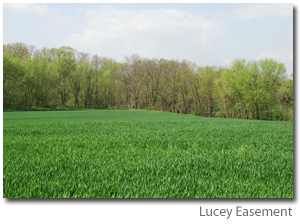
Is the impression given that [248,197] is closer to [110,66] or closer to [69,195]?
[69,195]

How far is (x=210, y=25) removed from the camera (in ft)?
14.1

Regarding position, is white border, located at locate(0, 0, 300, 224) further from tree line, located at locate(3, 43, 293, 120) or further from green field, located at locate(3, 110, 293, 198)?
tree line, located at locate(3, 43, 293, 120)

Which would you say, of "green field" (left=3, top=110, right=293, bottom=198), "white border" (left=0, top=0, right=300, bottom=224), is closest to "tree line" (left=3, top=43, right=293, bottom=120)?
"green field" (left=3, top=110, right=293, bottom=198)

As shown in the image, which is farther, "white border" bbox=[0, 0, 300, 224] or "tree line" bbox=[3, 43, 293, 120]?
"tree line" bbox=[3, 43, 293, 120]

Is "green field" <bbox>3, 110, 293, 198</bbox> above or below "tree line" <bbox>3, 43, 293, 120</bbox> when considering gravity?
below
